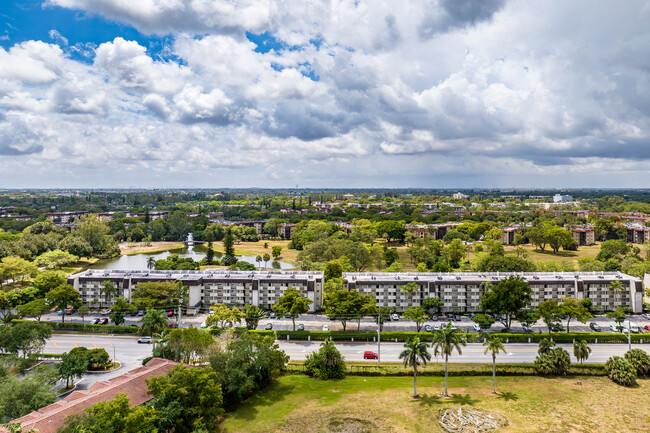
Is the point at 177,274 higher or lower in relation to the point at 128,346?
higher

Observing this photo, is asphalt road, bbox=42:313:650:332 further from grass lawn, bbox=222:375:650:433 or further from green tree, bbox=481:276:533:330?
grass lawn, bbox=222:375:650:433

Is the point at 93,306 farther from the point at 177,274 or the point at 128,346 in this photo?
the point at 128,346

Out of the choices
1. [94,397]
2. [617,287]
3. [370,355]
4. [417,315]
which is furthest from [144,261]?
[617,287]

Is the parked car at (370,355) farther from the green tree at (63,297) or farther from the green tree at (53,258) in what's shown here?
the green tree at (53,258)

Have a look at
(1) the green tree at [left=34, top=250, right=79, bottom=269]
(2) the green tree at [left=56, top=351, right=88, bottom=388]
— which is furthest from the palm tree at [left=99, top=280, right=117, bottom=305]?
(1) the green tree at [left=34, top=250, right=79, bottom=269]

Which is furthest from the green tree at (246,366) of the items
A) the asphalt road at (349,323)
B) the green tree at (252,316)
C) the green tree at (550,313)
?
the green tree at (550,313)

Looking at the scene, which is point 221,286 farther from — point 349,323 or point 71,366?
point 71,366

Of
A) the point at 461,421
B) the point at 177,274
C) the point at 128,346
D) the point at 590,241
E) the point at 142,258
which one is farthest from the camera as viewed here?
the point at 590,241

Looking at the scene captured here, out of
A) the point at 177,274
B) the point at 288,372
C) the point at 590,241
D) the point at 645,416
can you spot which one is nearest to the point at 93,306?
the point at 177,274
